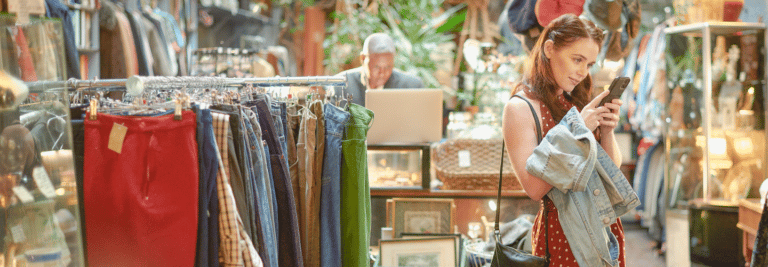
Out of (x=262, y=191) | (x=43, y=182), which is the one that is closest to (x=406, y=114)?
(x=262, y=191)

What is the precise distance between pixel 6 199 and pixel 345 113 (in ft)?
3.91

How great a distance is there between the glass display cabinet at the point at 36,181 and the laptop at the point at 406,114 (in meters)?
1.76

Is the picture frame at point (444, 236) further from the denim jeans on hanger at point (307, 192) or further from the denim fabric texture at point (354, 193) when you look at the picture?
the denim jeans on hanger at point (307, 192)

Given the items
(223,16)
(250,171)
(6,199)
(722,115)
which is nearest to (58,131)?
(6,199)

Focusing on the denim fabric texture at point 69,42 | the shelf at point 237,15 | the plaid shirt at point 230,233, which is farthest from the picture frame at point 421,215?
the shelf at point 237,15

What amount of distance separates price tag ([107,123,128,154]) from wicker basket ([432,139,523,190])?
5.69ft

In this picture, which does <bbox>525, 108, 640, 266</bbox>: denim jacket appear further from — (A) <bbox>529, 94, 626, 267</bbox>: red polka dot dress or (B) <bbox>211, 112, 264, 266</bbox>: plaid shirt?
(B) <bbox>211, 112, 264, 266</bbox>: plaid shirt

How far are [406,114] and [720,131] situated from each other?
9.68 ft

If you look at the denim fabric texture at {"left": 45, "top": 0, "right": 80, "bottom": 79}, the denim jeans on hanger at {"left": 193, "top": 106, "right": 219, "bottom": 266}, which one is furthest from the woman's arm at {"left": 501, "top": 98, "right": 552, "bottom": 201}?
the denim fabric texture at {"left": 45, "top": 0, "right": 80, "bottom": 79}

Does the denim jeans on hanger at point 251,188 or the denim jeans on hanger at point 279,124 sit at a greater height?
the denim jeans on hanger at point 279,124

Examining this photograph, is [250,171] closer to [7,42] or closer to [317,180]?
[317,180]

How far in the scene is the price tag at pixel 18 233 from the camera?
38.9 inches

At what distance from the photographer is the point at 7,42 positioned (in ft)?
3.18

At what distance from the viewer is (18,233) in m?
1.00
